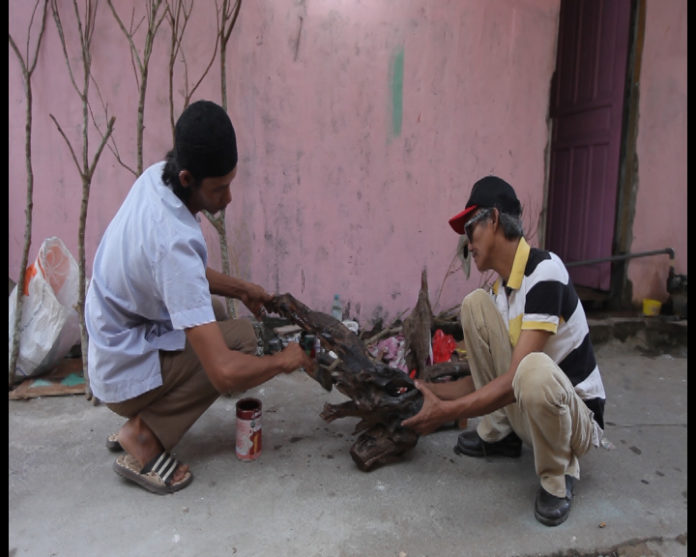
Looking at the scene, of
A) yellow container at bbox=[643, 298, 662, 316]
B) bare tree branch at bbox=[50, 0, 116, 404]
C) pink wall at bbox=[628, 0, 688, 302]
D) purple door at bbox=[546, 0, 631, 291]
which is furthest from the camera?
purple door at bbox=[546, 0, 631, 291]

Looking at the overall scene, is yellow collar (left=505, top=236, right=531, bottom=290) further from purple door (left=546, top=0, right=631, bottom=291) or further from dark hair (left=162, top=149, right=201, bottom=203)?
purple door (left=546, top=0, right=631, bottom=291)

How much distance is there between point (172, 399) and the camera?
219cm

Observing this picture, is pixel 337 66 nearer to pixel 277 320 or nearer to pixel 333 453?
pixel 277 320

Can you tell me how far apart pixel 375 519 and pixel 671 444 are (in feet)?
5.29

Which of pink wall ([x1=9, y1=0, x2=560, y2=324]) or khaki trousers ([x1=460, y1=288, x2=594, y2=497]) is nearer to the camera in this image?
khaki trousers ([x1=460, y1=288, x2=594, y2=497])

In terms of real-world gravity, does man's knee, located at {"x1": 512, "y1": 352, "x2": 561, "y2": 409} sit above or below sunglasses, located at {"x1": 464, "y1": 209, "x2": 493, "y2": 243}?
below

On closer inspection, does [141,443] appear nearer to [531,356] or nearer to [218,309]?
[218,309]

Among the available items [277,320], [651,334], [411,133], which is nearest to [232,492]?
[277,320]

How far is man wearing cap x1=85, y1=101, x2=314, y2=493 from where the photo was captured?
6.04 ft

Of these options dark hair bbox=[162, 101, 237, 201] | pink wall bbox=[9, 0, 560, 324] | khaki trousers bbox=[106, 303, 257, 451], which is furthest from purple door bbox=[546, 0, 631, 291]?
khaki trousers bbox=[106, 303, 257, 451]

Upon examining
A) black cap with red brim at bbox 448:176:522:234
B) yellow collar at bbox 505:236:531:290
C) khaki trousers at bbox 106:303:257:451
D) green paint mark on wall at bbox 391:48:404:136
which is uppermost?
green paint mark on wall at bbox 391:48:404:136

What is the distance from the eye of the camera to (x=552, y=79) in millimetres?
4078

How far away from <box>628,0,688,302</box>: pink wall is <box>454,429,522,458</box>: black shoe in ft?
8.83

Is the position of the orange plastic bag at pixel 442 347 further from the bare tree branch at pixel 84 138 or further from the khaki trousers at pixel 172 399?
the bare tree branch at pixel 84 138
